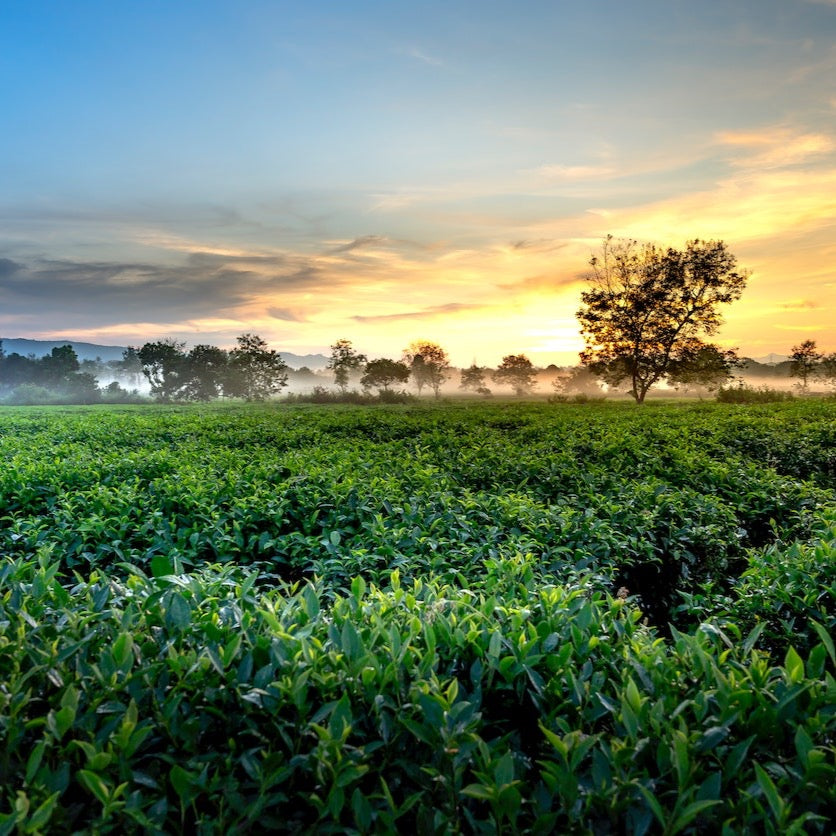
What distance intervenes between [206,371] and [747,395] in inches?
2400

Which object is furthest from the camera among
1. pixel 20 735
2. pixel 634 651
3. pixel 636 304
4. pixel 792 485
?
pixel 636 304

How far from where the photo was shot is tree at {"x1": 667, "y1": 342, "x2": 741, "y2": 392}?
4062 centimetres

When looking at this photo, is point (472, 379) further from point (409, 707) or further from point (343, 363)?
point (409, 707)

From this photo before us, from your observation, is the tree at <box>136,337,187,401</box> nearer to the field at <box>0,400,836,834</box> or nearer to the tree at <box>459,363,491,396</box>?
the tree at <box>459,363,491,396</box>

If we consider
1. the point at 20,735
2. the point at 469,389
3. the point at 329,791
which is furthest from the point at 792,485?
the point at 469,389

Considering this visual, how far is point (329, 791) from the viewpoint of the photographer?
1.58 m

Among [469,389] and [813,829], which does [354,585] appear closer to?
[813,829]

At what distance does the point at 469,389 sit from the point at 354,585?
10746 cm

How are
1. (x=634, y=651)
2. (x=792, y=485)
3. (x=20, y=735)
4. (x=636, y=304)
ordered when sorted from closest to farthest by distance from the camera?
(x=20, y=735) → (x=634, y=651) → (x=792, y=485) → (x=636, y=304)

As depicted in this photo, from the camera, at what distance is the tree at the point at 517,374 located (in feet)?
350

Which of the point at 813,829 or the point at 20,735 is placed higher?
the point at 20,735

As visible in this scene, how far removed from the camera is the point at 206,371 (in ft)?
243

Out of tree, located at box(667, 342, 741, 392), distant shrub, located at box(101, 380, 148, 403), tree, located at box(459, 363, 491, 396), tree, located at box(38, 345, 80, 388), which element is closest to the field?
tree, located at box(667, 342, 741, 392)

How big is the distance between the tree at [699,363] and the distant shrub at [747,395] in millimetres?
4291
